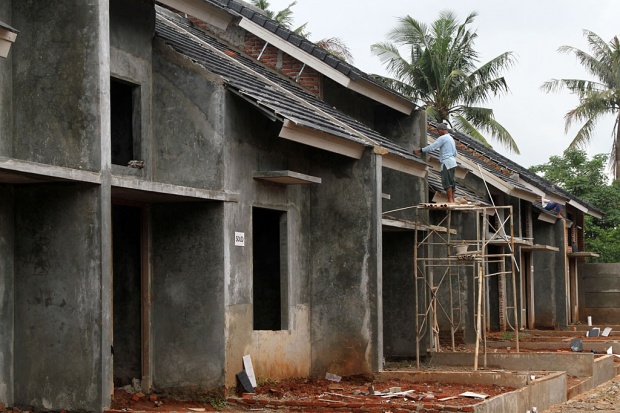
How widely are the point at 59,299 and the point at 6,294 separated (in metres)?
0.59

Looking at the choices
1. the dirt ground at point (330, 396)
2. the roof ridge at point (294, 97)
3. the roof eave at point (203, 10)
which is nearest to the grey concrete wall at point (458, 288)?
the roof ridge at point (294, 97)

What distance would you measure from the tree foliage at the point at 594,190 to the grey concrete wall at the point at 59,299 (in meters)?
34.1

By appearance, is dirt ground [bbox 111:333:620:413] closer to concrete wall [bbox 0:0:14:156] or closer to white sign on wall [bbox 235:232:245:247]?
white sign on wall [bbox 235:232:245:247]

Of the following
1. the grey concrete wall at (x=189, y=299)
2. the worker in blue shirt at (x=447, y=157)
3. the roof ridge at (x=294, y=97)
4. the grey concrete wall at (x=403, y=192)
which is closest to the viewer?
the grey concrete wall at (x=189, y=299)

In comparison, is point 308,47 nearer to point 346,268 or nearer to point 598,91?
point 346,268

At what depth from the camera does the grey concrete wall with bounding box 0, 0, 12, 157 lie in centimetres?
1089

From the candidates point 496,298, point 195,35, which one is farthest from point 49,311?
point 496,298

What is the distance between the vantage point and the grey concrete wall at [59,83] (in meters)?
10.8

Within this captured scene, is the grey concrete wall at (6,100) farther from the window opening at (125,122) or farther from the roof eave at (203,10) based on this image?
the roof eave at (203,10)

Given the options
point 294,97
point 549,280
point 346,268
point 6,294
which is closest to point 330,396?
point 346,268

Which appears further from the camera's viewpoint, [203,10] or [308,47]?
[308,47]

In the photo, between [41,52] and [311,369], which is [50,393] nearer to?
[41,52]

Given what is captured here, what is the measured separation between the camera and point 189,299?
505 inches

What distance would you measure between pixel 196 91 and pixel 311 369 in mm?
4721
